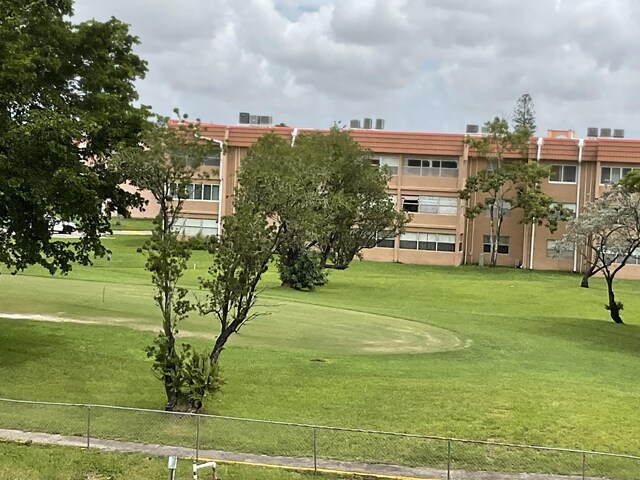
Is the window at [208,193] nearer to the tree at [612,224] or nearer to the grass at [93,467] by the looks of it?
the tree at [612,224]

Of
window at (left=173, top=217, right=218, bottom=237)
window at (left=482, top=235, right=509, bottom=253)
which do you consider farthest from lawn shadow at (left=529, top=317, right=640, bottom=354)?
window at (left=173, top=217, right=218, bottom=237)

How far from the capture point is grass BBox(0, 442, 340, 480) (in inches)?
465

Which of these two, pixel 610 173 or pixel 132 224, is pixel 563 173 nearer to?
pixel 610 173

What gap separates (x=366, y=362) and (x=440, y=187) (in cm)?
4645

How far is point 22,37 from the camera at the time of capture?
20266 mm

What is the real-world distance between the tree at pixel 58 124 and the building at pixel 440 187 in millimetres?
42448

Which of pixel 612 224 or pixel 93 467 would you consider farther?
pixel 612 224

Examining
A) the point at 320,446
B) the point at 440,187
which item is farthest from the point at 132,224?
the point at 320,446

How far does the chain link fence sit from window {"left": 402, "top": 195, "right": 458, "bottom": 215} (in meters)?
53.7

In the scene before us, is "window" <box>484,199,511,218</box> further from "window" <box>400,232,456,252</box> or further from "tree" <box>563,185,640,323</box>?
"tree" <box>563,185,640,323</box>

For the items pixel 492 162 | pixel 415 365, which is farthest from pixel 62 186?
pixel 492 162

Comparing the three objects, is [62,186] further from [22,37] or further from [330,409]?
[330,409]

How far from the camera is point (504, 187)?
68.6 m

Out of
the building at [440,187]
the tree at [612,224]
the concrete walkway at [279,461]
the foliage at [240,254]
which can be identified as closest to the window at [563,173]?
the building at [440,187]
